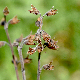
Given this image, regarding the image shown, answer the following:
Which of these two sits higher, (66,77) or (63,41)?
(63,41)

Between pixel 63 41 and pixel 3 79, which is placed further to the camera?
pixel 63 41

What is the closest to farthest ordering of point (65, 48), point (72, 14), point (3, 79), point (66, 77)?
point (3, 79) < point (66, 77) < point (65, 48) < point (72, 14)

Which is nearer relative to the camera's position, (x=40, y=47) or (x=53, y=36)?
(x=40, y=47)

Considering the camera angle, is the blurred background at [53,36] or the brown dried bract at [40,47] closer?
the brown dried bract at [40,47]

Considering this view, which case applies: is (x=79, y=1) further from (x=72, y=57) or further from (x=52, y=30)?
(x=72, y=57)

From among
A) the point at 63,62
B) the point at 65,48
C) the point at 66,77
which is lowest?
the point at 66,77

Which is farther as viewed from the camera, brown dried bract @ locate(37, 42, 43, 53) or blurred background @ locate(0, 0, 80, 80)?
blurred background @ locate(0, 0, 80, 80)

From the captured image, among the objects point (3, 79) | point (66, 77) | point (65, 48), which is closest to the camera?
point (3, 79)

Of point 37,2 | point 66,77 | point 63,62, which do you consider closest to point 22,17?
point 37,2
